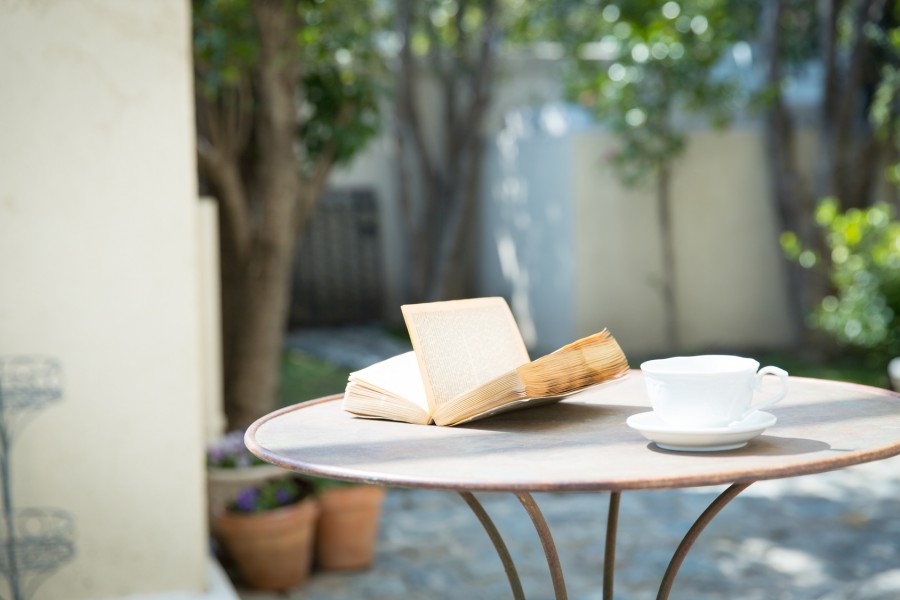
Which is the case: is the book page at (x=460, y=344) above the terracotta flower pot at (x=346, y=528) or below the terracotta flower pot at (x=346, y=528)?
above

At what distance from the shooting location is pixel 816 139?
8875 millimetres

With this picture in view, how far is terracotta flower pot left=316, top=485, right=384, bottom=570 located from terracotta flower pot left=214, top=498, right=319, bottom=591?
3.7 inches

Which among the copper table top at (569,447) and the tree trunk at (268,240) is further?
the tree trunk at (268,240)

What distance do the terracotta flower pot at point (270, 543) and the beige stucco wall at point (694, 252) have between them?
17.0 feet

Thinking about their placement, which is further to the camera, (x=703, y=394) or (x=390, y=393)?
(x=390, y=393)

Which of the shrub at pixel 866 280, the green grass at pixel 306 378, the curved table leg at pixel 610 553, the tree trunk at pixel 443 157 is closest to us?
the curved table leg at pixel 610 553

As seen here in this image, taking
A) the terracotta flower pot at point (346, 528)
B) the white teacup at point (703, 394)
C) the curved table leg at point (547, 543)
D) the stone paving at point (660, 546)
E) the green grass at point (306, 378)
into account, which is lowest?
the green grass at point (306, 378)

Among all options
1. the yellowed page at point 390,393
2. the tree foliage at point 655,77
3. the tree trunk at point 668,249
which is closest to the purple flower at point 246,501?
the yellowed page at point 390,393

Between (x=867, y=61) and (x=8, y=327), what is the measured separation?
7.10 m

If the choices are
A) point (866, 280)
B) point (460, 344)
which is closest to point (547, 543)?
point (460, 344)

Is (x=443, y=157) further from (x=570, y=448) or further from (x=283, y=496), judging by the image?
(x=570, y=448)

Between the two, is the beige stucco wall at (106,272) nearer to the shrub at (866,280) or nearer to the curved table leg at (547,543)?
the curved table leg at (547,543)

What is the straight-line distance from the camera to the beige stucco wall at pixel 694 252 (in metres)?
8.64

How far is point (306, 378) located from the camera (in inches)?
310
